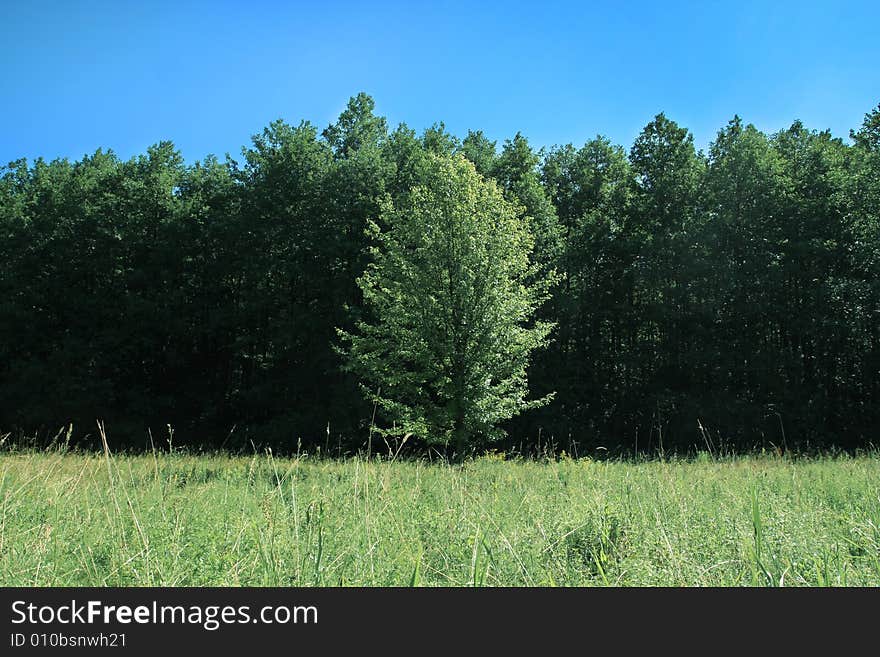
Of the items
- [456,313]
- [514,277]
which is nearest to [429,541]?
[456,313]

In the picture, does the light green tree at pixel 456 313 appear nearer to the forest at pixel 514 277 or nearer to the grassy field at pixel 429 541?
the forest at pixel 514 277

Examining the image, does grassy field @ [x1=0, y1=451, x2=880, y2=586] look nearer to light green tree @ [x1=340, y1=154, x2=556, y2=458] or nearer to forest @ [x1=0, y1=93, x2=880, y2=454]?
light green tree @ [x1=340, y1=154, x2=556, y2=458]

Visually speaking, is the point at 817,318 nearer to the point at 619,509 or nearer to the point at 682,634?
the point at 619,509

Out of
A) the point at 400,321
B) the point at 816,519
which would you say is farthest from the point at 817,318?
the point at 816,519

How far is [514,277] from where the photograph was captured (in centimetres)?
1955

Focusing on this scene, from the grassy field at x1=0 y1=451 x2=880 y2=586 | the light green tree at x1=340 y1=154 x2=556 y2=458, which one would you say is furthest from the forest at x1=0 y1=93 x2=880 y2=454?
the grassy field at x1=0 y1=451 x2=880 y2=586

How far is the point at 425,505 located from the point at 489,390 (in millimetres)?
9328

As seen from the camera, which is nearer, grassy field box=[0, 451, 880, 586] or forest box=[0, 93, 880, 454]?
grassy field box=[0, 451, 880, 586]

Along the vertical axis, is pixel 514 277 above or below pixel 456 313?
above

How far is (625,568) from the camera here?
2543 millimetres

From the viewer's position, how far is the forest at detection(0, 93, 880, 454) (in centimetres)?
2144

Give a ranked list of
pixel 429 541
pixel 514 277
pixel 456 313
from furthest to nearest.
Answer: pixel 514 277, pixel 456 313, pixel 429 541

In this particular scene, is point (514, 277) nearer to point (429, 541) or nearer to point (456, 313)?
point (456, 313)

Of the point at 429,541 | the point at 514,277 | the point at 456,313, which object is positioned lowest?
the point at 429,541
